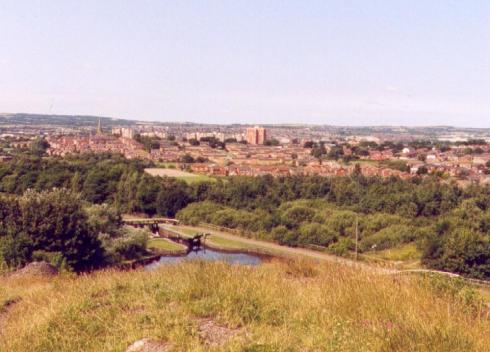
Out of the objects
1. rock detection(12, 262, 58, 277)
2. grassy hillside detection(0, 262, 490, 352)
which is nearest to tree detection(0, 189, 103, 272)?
rock detection(12, 262, 58, 277)

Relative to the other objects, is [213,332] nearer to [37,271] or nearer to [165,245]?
[37,271]

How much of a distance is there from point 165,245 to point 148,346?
26643 mm

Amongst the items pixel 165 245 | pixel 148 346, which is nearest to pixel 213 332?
pixel 148 346

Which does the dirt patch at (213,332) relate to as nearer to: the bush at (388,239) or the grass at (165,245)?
the grass at (165,245)

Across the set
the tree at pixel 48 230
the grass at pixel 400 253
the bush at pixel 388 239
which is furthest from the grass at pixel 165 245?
the grass at pixel 400 253

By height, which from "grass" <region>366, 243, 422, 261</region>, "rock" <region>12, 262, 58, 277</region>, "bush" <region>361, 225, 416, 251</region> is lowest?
"grass" <region>366, 243, 422, 261</region>

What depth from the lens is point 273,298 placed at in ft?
15.8

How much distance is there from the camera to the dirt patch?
3.79m

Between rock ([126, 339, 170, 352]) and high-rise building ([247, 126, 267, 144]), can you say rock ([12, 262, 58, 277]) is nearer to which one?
rock ([126, 339, 170, 352])

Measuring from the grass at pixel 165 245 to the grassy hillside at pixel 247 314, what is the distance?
23140mm

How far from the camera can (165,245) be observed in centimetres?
3002

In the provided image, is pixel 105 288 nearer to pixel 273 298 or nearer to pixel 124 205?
pixel 273 298

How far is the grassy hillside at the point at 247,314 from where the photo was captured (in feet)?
12.3

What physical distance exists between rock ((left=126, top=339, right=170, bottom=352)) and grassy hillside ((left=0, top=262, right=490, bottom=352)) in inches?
2.2
